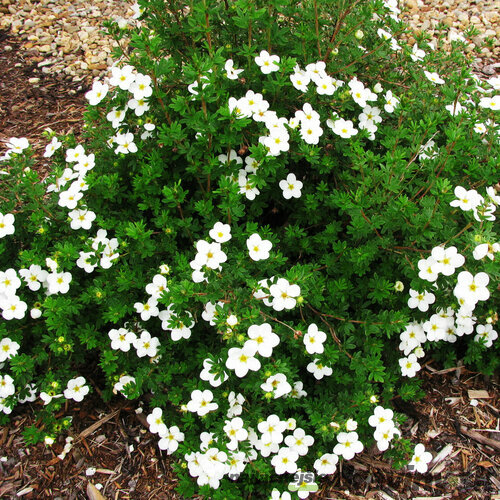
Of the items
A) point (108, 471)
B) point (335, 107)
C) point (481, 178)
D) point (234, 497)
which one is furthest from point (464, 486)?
point (335, 107)

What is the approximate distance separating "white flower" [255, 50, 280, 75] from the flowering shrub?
0.01 metres

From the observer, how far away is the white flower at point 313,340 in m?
2.60

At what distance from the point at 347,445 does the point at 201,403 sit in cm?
82

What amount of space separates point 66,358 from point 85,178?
1.16 m

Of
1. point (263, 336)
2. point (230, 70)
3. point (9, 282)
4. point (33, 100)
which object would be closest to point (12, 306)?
point (9, 282)

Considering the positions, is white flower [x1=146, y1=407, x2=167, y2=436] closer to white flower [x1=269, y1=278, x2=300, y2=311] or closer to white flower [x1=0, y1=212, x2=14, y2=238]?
white flower [x1=269, y1=278, x2=300, y2=311]

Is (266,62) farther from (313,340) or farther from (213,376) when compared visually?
(213,376)

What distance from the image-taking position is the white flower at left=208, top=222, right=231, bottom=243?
265 cm

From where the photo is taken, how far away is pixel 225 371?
102 inches

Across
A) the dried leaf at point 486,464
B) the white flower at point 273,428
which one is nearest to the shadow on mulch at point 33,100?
the white flower at point 273,428

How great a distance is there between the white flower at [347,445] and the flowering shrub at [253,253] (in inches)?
0.5

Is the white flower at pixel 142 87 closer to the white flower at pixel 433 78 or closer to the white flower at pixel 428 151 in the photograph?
the white flower at pixel 428 151

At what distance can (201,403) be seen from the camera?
8.69 feet

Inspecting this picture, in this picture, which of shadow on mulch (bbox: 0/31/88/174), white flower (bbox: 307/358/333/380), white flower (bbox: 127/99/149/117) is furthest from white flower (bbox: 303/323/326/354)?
shadow on mulch (bbox: 0/31/88/174)
